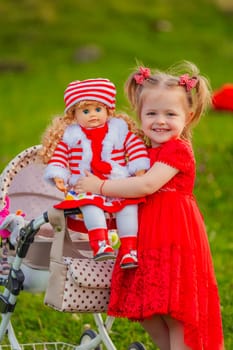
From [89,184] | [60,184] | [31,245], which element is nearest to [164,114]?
[89,184]

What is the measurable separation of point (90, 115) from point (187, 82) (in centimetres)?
50

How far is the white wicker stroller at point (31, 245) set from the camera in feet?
15.1

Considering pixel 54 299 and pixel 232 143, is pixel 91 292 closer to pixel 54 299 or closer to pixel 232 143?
pixel 54 299

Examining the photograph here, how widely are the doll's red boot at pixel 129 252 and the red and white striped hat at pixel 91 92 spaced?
682mm

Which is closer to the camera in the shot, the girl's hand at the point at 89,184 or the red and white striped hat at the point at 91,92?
the girl's hand at the point at 89,184

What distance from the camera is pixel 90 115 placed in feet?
14.6

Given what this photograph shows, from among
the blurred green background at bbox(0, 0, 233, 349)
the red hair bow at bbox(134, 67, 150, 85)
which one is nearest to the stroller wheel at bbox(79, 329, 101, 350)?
the red hair bow at bbox(134, 67, 150, 85)

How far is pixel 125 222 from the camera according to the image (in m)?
4.32

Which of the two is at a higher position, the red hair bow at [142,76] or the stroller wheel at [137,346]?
the red hair bow at [142,76]

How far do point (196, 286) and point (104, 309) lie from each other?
50cm

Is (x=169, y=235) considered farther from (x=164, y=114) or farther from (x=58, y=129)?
(x=58, y=129)

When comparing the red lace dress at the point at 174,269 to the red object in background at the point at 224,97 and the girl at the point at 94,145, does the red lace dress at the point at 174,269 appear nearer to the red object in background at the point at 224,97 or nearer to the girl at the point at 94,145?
the girl at the point at 94,145

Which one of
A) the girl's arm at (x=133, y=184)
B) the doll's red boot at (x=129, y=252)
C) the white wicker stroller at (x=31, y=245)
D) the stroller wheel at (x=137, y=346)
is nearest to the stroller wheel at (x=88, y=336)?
the white wicker stroller at (x=31, y=245)

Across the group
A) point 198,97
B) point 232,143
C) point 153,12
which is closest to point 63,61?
point 153,12
